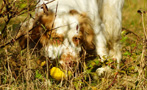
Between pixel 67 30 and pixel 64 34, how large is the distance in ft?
0.15

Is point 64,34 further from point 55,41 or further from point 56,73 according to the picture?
point 56,73

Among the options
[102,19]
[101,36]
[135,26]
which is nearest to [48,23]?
[101,36]

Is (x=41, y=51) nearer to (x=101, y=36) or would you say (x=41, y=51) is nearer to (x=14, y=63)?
→ (x=14, y=63)

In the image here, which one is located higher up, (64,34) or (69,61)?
(64,34)

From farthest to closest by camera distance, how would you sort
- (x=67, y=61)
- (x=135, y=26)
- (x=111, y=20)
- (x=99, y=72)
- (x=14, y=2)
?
(x=135, y=26)
(x=111, y=20)
(x=99, y=72)
(x=67, y=61)
(x=14, y=2)

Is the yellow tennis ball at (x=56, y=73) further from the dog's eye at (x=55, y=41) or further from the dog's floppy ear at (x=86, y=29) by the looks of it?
the dog's floppy ear at (x=86, y=29)

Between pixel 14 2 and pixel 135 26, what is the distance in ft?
10.1

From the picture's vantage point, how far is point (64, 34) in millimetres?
2631

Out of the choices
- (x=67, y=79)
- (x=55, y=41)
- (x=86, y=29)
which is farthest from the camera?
(x=86, y=29)

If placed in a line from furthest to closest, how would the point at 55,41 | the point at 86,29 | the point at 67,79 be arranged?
the point at 86,29 → the point at 55,41 → the point at 67,79

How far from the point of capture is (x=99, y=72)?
2.96 metres

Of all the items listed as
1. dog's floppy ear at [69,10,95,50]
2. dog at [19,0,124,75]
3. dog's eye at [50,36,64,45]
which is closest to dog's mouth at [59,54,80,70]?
dog at [19,0,124,75]

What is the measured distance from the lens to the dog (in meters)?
2.58

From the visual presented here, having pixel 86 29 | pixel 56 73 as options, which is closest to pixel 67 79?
pixel 56 73
